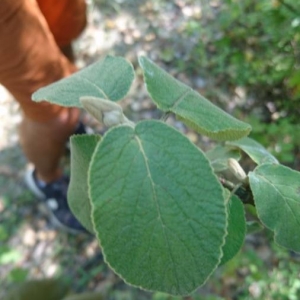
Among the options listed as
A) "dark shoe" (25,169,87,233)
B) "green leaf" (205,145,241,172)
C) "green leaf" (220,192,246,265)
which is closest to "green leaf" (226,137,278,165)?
"green leaf" (205,145,241,172)

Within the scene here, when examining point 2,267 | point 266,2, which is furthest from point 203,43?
point 2,267

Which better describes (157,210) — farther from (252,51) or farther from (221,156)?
(252,51)

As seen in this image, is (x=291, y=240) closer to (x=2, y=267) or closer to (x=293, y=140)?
(x=293, y=140)

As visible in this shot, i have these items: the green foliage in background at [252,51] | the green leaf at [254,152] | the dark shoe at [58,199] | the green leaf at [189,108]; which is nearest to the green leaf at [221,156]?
the green leaf at [254,152]

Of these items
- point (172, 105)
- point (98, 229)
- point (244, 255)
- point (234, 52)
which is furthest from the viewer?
point (234, 52)

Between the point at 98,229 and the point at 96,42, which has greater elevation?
the point at 98,229

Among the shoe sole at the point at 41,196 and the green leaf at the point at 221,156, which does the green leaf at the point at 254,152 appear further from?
the shoe sole at the point at 41,196

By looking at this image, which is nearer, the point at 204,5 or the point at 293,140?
the point at 293,140
